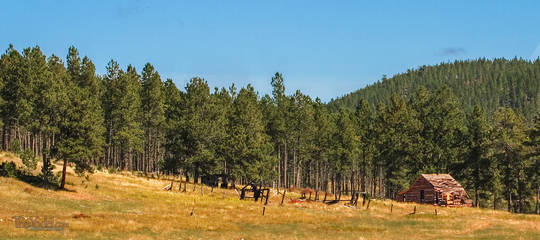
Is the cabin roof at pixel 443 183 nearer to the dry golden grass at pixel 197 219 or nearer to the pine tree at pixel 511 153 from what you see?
the pine tree at pixel 511 153

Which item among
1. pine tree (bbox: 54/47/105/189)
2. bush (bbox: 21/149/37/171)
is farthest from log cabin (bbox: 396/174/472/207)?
bush (bbox: 21/149/37/171)

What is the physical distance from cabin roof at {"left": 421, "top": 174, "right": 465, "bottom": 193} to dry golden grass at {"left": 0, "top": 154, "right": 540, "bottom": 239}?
17.5 m

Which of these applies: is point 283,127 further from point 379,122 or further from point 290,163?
point 290,163

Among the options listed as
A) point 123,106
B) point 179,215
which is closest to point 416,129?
point 123,106

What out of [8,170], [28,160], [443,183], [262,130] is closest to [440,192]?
[443,183]

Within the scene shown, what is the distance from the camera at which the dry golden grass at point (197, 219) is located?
3625 cm

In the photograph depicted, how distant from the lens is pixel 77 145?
2234 inches

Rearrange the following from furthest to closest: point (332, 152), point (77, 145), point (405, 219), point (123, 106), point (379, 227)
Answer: point (332, 152), point (123, 106), point (77, 145), point (405, 219), point (379, 227)

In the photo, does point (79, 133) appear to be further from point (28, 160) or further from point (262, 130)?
point (262, 130)

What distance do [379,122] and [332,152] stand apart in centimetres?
1051

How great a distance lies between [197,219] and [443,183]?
165 ft

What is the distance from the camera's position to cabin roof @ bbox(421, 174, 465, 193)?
80750 mm

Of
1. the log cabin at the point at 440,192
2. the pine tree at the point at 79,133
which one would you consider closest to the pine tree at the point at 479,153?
the log cabin at the point at 440,192

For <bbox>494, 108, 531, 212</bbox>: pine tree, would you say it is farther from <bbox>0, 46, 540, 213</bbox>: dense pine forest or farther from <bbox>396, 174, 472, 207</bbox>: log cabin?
<bbox>396, 174, 472, 207</bbox>: log cabin
